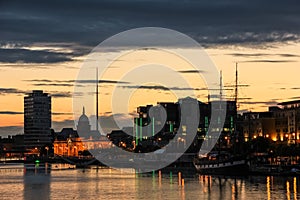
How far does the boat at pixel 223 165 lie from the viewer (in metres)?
86.1

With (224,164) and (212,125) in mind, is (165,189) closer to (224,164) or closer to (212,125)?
(224,164)

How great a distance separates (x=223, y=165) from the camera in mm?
88500

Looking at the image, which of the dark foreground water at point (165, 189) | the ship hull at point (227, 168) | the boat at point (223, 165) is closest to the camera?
the dark foreground water at point (165, 189)

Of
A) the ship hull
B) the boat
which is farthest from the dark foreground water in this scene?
the boat

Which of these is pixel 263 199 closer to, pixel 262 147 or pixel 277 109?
pixel 262 147

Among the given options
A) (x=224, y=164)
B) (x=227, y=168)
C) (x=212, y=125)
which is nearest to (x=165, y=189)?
(x=227, y=168)

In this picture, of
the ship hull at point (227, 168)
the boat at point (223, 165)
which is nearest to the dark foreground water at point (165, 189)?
the ship hull at point (227, 168)

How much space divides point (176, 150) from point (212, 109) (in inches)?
836

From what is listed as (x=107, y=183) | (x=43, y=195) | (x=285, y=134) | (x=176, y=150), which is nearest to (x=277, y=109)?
(x=285, y=134)

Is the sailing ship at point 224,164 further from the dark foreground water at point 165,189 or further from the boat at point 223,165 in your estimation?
the dark foreground water at point 165,189

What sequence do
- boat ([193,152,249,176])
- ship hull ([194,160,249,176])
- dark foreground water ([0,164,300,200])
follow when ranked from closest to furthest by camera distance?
dark foreground water ([0,164,300,200]) < ship hull ([194,160,249,176]) < boat ([193,152,249,176])

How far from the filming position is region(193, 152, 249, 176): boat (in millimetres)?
Result: 86062

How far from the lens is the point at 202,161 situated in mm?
95250

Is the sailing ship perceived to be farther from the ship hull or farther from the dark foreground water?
the dark foreground water
